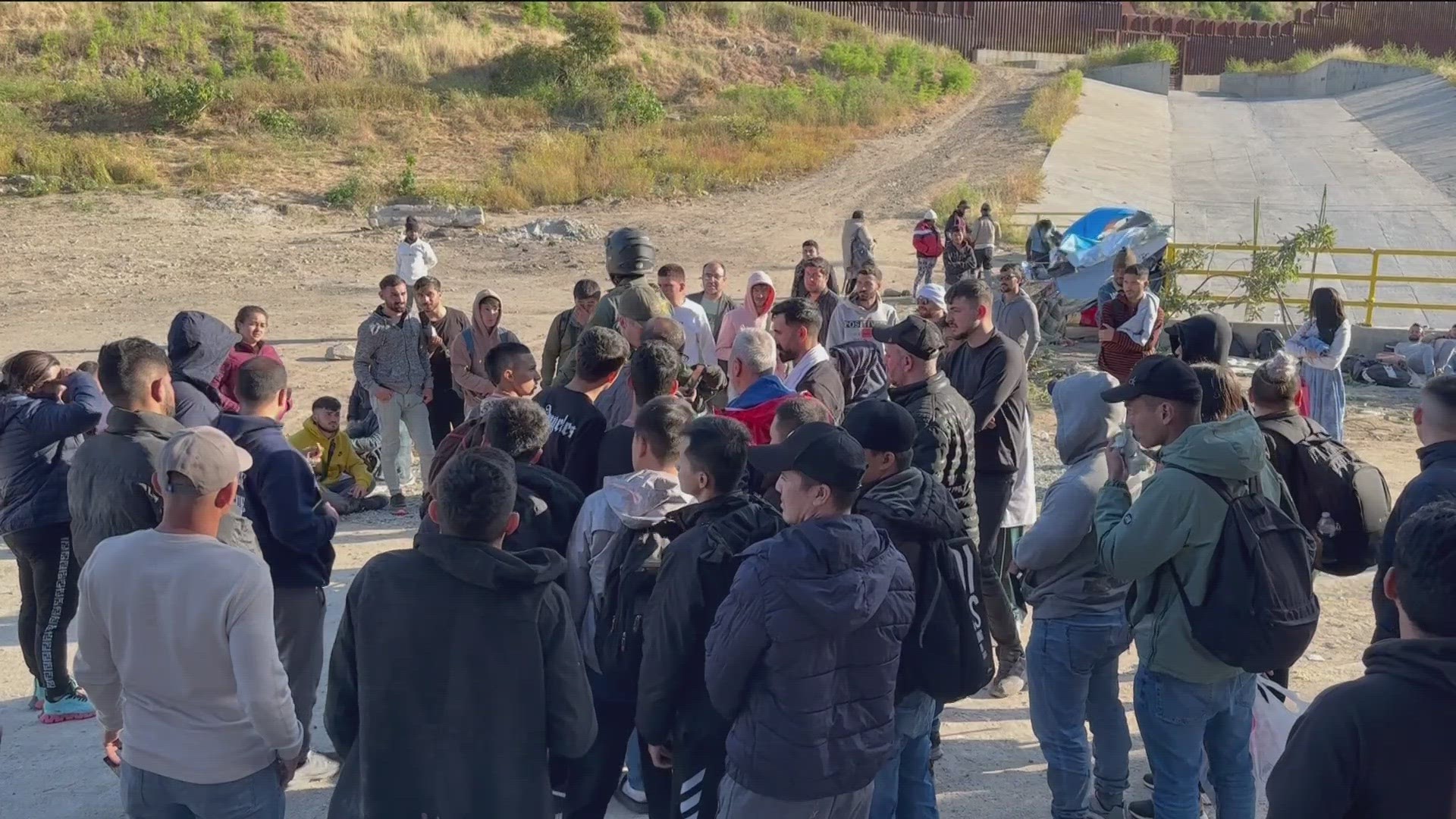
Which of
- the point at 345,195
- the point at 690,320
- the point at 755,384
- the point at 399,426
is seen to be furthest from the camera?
the point at 345,195

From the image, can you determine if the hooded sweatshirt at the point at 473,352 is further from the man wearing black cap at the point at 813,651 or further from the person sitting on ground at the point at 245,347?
the man wearing black cap at the point at 813,651

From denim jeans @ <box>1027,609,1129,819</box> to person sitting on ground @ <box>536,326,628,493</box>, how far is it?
1849 millimetres

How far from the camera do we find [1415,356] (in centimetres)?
1293

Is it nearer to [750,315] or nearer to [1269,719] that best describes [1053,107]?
[750,315]

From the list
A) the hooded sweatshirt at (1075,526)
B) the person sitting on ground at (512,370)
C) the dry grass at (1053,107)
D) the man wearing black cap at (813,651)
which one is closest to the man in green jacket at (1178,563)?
the hooded sweatshirt at (1075,526)

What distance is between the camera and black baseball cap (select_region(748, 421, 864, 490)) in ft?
10.7

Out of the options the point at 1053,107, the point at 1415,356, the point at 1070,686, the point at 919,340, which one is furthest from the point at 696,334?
the point at 1053,107

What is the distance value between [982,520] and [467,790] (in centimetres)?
341

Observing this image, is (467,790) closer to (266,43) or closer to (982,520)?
(982,520)

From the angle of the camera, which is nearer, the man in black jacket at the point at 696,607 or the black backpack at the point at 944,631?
the man in black jacket at the point at 696,607

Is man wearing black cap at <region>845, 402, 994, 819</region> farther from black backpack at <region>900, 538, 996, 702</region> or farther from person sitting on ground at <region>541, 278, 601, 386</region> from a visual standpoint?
person sitting on ground at <region>541, 278, 601, 386</region>

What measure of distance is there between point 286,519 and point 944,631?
2.34m

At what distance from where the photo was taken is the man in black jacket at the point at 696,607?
342 cm

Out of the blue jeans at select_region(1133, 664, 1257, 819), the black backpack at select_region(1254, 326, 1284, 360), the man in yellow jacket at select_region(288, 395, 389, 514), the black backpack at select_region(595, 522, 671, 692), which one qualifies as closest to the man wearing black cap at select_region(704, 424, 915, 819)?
the black backpack at select_region(595, 522, 671, 692)
